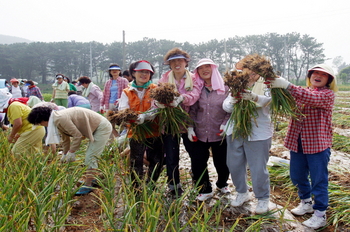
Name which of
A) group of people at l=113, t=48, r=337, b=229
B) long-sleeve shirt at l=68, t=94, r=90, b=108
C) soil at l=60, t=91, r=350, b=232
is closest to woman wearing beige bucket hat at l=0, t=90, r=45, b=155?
long-sleeve shirt at l=68, t=94, r=90, b=108

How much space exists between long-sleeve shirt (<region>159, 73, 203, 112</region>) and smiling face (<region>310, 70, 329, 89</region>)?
2.95ft

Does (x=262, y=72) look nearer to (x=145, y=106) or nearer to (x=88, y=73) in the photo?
(x=145, y=106)

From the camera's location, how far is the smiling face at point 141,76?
237cm

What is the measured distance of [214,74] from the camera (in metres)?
2.23

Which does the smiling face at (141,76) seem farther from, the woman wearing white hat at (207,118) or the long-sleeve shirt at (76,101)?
the long-sleeve shirt at (76,101)

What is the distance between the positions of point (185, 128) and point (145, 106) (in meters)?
0.44

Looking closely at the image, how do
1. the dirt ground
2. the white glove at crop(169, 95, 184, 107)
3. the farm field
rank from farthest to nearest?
the white glove at crop(169, 95, 184, 107), the dirt ground, the farm field

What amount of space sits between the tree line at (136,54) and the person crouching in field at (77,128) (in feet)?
119

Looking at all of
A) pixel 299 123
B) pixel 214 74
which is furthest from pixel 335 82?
pixel 214 74

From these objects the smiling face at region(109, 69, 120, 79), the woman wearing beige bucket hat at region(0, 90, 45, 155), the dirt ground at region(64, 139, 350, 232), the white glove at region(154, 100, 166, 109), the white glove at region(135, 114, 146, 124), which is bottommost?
the dirt ground at region(64, 139, 350, 232)

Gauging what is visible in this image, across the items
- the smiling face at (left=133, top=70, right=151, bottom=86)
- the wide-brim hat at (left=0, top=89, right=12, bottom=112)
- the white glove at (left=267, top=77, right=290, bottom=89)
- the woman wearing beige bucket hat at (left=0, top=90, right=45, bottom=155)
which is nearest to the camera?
the white glove at (left=267, top=77, right=290, bottom=89)

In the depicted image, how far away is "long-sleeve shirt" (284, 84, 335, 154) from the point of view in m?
1.84

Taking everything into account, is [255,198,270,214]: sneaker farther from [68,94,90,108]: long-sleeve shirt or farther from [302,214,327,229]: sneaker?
[68,94,90,108]: long-sleeve shirt

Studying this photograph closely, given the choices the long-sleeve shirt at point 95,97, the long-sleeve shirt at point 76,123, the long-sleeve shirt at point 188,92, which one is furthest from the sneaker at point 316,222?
the long-sleeve shirt at point 95,97
